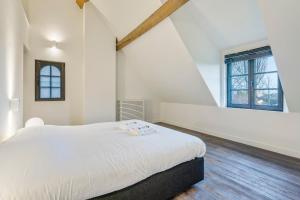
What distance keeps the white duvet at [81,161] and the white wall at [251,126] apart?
1.92 metres

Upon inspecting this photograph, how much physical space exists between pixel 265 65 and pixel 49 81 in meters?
4.77

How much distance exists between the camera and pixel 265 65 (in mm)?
3258

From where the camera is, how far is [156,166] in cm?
157

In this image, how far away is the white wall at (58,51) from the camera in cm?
393

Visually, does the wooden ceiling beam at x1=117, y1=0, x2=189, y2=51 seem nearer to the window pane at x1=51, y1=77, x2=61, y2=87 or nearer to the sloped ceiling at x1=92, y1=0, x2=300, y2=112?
the sloped ceiling at x1=92, y1=0, x2=300, y2=112

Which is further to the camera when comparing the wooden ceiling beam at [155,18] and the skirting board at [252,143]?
the skirting board at [252,143]

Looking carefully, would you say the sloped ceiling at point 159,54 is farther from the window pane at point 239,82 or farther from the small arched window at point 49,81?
the small arched window at point 49,81

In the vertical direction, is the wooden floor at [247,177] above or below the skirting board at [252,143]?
below

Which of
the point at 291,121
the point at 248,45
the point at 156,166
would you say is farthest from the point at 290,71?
the point at 156,166

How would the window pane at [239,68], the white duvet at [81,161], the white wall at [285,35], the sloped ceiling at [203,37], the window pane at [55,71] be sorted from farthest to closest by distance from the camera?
the window pane at [55,71] < the window pane at [239,68] < the sloped ceiling at [203,37] < the white wall at [285,35] < the white duvet at [81,161]

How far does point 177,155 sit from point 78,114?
358cm

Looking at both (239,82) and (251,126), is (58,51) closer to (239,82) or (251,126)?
(239,82)

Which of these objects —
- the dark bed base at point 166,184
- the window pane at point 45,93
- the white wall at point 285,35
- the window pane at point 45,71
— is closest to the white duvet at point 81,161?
the dark bed base at point 166,184

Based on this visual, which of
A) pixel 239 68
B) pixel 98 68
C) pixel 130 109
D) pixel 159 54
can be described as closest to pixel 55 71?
pixel 98 68
